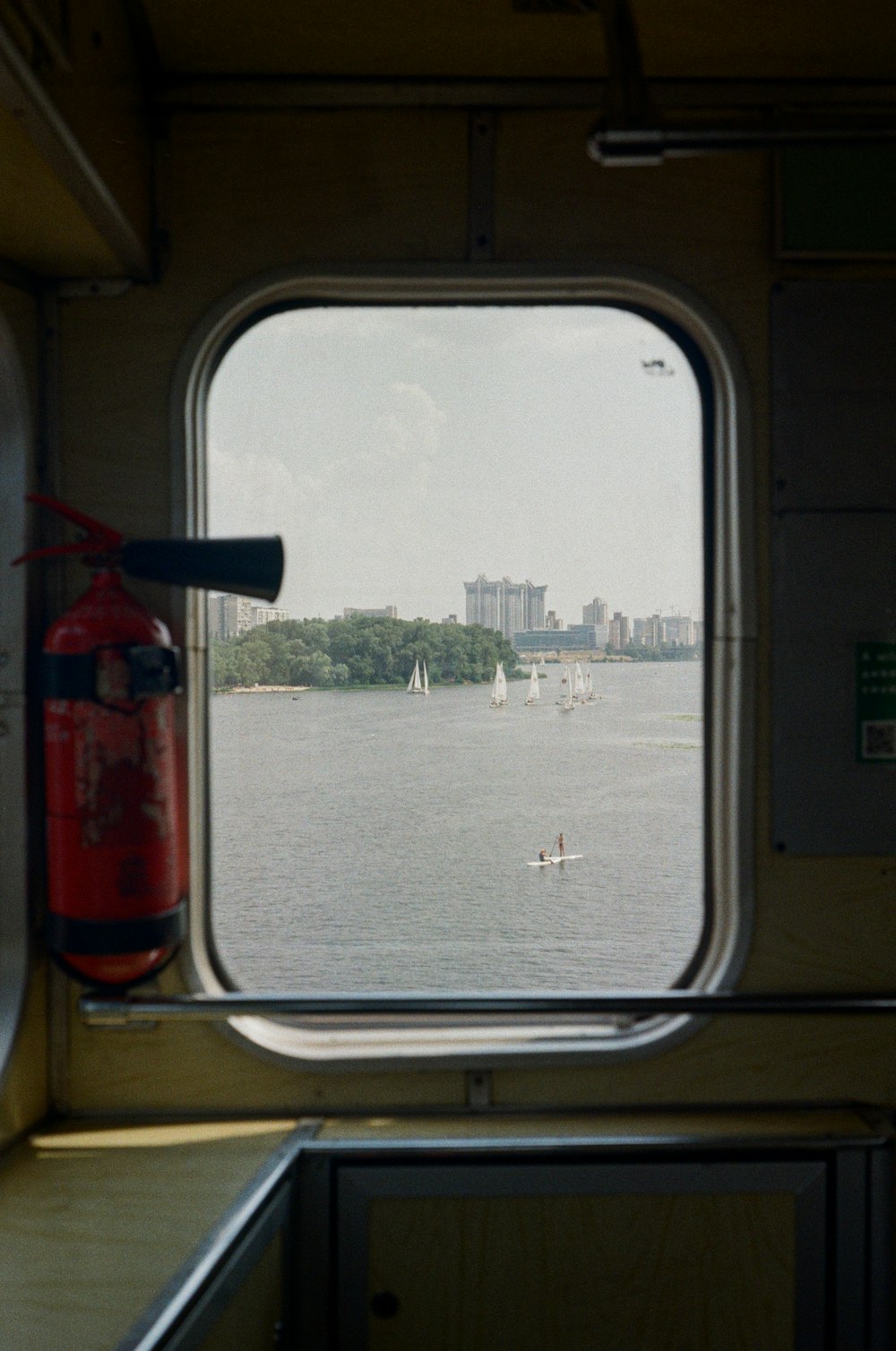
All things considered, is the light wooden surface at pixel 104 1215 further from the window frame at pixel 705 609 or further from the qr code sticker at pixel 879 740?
the qr code sticker at pixel 879 740

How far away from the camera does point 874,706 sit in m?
1.99

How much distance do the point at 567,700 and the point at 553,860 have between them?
1.75ft

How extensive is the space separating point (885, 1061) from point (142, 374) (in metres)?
2.08

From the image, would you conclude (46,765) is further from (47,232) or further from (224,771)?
(47,232)

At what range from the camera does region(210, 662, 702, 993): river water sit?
204 cm

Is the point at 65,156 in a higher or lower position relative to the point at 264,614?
higher

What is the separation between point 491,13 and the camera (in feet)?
5.65

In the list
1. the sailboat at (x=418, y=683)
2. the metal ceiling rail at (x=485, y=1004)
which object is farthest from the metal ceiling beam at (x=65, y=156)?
the metal ceiling rail at (x=485, y=1004)

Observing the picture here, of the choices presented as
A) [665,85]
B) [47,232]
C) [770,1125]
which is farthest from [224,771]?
[665,85]

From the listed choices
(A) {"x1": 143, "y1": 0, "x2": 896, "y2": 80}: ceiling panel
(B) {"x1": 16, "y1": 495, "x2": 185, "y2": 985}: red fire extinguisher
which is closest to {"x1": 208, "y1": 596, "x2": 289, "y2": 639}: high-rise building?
(B) {"x1": 16, "y1": 495, "x2": 185, "y2": 985}: red fire extinguisher

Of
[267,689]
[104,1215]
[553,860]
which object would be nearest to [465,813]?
[553,860]

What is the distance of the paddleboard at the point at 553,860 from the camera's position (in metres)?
2.47

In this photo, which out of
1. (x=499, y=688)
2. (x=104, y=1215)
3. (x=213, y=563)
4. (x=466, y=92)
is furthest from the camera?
(x=499, y=688)

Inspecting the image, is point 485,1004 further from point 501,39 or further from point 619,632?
point 501,39
